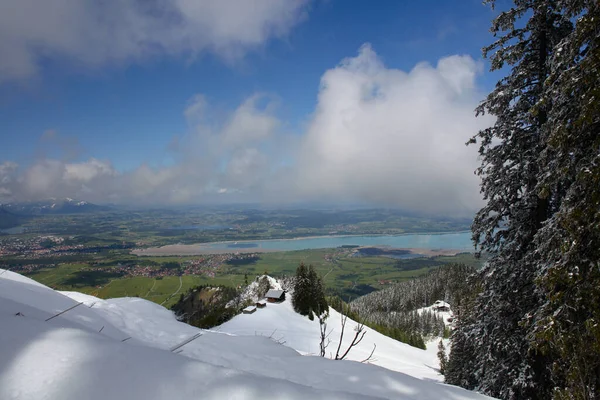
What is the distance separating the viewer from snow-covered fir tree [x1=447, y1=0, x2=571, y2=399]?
6.16m

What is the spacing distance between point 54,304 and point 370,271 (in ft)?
451

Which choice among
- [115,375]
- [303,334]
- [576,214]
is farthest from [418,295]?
[115,375]

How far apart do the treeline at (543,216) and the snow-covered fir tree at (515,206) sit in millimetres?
22

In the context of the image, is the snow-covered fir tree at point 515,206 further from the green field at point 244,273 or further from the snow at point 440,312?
the snow at point 440,312

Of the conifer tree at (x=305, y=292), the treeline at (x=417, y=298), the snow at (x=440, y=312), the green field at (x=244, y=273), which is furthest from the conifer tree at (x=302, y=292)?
the snow at (x=440, y=312)

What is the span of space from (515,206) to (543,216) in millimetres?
543

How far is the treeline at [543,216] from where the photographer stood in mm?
4258

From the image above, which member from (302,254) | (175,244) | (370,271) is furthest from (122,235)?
(370,271)

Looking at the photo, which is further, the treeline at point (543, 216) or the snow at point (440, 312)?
the snow at point (440, 312)

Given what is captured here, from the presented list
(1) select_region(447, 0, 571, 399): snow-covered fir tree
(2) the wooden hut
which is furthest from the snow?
(1) select_region(447, 0, 571, 399): snow-covered fir tree

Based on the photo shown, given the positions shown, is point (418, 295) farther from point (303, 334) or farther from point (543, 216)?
point (543, 216)

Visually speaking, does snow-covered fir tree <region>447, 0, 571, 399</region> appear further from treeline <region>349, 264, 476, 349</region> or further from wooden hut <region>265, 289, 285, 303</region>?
treeline <region>349, 264, 476, 349</region>

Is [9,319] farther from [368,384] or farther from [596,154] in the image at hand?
[596,154]

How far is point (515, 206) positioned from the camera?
256 inches
